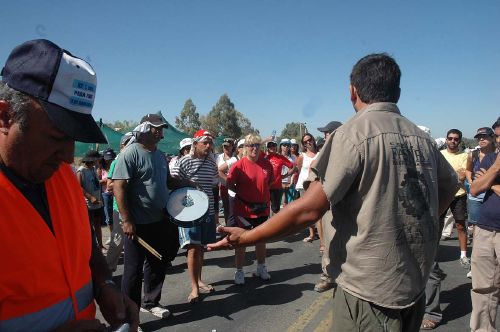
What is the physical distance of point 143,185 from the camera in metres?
3.86

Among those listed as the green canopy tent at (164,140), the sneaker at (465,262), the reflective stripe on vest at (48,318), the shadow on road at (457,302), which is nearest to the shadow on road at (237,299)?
the shadow on road at (457,302)

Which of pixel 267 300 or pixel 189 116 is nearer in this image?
pixel 267 300

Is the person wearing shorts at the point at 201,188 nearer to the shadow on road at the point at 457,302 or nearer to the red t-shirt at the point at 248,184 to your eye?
the red t-shirt at the point at 248,184

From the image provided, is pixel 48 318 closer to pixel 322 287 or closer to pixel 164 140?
pixel 322 287

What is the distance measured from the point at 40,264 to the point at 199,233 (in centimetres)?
347

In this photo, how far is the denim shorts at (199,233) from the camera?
15.1 feet

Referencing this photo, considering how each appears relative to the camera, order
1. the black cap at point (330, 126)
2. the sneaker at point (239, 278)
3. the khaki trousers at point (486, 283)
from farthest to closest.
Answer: the black cap at point (330, 126), the sneaker at point (239, 278), the khaki trousers at point (486, 283)

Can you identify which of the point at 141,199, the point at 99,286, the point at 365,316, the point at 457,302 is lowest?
the point at 457,302

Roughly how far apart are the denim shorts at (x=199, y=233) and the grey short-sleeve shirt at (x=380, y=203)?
2.85 m

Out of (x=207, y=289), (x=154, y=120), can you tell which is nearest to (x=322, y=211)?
(x=154, y=120)

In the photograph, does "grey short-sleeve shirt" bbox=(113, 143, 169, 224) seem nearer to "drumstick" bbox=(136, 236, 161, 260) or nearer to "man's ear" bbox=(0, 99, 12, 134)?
"drumstick" bbox=(136, 236, 161, 260)

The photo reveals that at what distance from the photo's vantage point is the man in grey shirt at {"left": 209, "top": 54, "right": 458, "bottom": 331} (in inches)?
70.8

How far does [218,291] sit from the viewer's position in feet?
16.5

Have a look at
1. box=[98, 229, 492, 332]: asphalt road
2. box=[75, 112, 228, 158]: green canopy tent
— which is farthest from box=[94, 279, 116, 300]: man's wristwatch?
box=[75, 112, 228, 158]: green canopy tent
